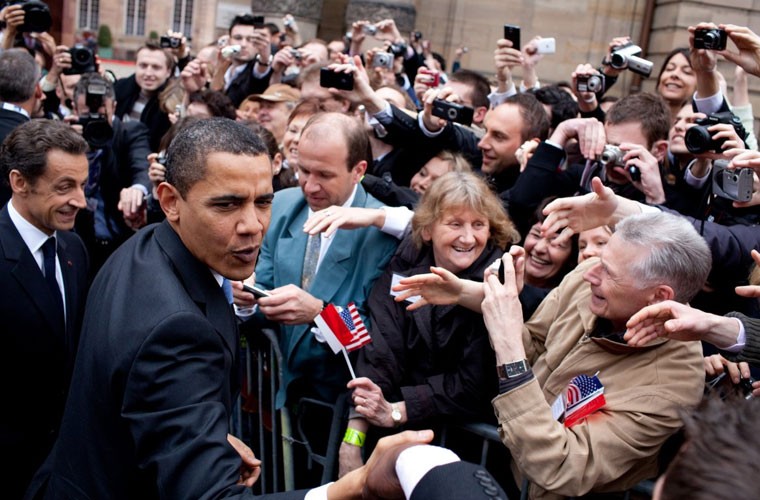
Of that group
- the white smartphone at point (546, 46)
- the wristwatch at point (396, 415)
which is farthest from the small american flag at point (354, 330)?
the white smartphone at point (546, 46)

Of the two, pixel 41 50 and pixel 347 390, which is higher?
pixel 41 50

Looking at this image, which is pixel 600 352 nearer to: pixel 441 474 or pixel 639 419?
pixel 639 419

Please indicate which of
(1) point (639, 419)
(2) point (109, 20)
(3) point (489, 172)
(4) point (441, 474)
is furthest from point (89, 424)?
(2) point (109, 20)

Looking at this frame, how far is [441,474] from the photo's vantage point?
1403 mm

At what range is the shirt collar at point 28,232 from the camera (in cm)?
334

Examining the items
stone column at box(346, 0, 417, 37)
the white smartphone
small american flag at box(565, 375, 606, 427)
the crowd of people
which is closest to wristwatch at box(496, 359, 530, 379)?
the crowd of people

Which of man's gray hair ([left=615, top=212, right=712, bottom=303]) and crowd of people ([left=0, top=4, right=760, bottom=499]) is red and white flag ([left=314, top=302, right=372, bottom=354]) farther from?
man's gray hair ([left=615, top=212, right=712, bottom=303])

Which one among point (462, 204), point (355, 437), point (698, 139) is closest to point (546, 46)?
point (698, 139)

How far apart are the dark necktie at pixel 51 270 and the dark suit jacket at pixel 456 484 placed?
2.39 m

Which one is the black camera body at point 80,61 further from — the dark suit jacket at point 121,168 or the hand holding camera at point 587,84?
the hand holding camera at point 587,84

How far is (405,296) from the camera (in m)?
2.86

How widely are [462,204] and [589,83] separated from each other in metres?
2.01

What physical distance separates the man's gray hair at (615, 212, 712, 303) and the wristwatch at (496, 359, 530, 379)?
48 centimetres

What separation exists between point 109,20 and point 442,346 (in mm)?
38914
